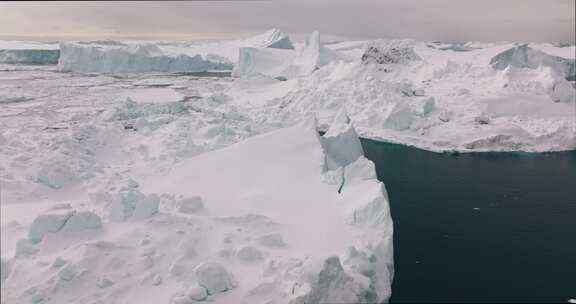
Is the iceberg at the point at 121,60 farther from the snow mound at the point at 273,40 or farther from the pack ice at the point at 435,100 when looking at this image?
the pack ice at the point at 435,100

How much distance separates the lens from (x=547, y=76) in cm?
5722

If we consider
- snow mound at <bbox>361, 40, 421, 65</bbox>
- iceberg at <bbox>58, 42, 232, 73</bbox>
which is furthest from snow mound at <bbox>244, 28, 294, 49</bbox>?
snow mound at <bbox>361, 40, 421, 65</bbox>

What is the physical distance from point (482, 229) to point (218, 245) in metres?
14.8

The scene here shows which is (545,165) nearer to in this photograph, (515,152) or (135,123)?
(515,152)

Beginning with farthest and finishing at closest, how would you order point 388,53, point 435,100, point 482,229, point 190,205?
1. point 388,53
2. point 435,100
3. point 482,229
4. point 190,205

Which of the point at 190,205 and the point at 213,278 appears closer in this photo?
the point at 213,278

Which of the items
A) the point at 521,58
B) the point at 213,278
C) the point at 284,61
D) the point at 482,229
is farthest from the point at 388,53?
the point at 213,278

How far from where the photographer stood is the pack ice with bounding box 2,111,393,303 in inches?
629

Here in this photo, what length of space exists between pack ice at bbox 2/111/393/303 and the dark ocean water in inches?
108

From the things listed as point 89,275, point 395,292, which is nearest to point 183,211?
point 89,275

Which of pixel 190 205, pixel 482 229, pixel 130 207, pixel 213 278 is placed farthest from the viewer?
pixel 482 229

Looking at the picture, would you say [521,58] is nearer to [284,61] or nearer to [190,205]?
[284,61]

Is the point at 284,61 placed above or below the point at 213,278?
above

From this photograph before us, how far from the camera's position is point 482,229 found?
965 inches
